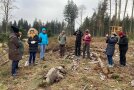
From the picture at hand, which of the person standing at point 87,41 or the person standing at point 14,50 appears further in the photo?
the person standing at point 87,41

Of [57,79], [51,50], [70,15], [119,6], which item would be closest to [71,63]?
[57,79]

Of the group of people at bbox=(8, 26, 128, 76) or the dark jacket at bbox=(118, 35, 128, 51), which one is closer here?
the group of people at bbox=(8, 26, 128, 76)

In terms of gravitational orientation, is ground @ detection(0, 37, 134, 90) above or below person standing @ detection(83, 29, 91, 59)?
below

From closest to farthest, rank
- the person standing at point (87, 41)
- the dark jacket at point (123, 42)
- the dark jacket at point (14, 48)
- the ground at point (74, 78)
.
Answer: the ground at point (74, 78)
the dark jacket at point (14, 48)
the dark jacket at point (123, 42)
the person standing at point (87, 41)

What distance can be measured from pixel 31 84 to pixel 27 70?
7.03ft

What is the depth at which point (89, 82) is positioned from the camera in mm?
11758

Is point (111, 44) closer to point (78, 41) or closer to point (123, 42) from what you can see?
point (123, 42)

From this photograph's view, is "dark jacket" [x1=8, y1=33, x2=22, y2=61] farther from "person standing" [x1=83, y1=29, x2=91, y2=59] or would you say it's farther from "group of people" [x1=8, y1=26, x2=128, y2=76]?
"person standing" [x1=83, y1=29, x2=91, y2=59]

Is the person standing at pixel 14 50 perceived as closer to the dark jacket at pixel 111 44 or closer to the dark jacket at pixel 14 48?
the dark jacket at pixel 14 48

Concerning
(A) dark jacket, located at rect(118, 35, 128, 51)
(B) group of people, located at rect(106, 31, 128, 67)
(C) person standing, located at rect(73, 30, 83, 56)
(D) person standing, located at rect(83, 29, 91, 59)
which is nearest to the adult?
(C) person standing, located at rect(73, 30, 83, 56)

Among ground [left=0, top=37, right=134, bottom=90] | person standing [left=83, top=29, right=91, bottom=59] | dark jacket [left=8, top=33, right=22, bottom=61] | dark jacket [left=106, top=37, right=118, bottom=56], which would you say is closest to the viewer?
ground [left=0, top=37, right=134, bottom=90]

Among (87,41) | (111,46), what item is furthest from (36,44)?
(111,46)

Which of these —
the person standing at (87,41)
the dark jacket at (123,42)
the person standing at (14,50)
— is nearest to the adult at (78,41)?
the person standing at (87,41)

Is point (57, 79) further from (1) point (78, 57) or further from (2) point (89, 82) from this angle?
(1) point (78, 57)
